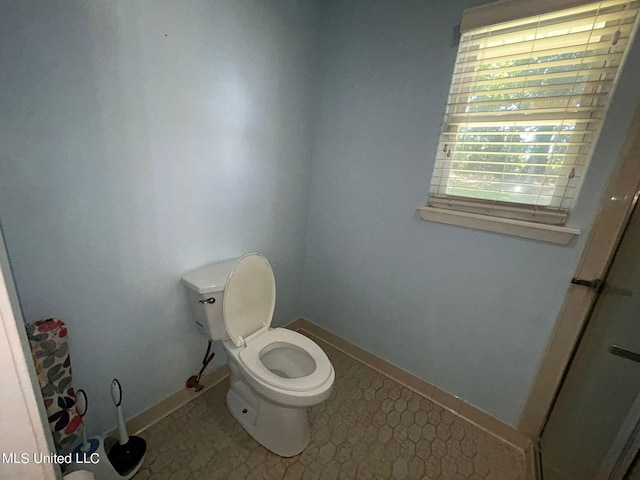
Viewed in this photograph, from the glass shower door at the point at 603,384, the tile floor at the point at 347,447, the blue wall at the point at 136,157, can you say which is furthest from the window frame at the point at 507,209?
the tile floor at the point at 347,447

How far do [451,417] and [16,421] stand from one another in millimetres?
1762

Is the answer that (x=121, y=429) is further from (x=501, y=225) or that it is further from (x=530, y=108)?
(x=530, y=108)

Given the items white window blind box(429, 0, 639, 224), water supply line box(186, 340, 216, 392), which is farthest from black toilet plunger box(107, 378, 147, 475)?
white window blind box(429, 0, 639, 224)

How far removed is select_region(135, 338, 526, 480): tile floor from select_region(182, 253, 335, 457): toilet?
0.08 meters

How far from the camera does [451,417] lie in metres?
1.47

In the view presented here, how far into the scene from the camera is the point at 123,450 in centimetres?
109

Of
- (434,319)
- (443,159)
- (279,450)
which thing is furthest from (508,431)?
(443,159)

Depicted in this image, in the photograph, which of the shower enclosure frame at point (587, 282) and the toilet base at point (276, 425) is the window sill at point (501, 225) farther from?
the toilet base at point (276, 425)

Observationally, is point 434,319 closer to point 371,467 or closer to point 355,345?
point 355,345

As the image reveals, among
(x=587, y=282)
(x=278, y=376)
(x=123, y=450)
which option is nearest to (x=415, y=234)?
(x=587, y=282)

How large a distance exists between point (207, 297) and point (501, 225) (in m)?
1.39

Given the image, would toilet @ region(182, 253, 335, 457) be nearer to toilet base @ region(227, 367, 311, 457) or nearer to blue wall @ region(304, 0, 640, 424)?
toilet base @ region(227, 367, 311, 457)

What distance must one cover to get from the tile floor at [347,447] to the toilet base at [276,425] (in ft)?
0.12

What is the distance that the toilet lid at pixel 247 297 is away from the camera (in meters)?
1.23
